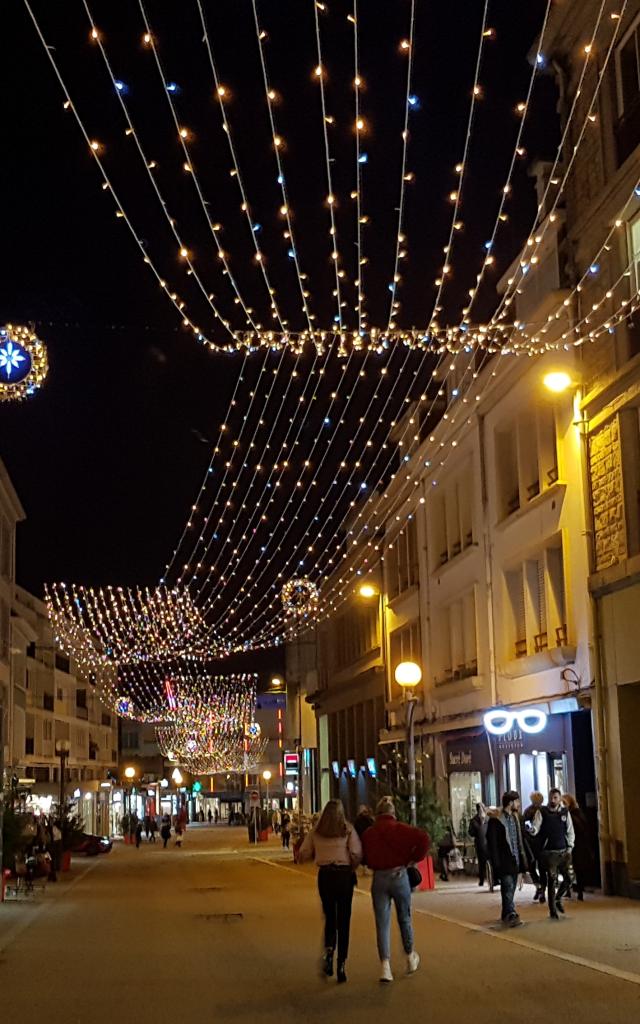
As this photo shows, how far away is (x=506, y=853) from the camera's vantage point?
1552cm

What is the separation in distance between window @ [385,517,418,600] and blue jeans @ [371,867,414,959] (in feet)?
76.4

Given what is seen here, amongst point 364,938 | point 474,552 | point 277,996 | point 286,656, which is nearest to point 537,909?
point 364,938

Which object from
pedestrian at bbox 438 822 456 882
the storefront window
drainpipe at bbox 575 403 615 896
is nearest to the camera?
drainpipe at bbox 575 403 615 896

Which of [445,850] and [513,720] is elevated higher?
[513,720]

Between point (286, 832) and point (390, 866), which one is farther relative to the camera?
point (286, 832)

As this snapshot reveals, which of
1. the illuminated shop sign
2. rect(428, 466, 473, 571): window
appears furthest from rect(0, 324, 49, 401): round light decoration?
the illuminated shop sign

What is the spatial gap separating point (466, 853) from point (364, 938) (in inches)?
477

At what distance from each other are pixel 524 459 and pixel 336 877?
1440cm

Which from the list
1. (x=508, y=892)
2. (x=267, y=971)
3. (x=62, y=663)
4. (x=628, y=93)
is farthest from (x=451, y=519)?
(x=62, y=663)

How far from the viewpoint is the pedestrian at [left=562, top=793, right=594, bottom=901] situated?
61.6ft

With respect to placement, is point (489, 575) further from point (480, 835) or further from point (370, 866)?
point (370, 866)

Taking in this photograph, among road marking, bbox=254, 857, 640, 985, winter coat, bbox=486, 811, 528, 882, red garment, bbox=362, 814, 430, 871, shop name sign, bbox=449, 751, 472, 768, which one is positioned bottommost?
road marking, bbox=254, 857, 640, 985

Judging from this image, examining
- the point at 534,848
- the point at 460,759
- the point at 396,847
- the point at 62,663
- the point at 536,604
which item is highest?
the point at 62,663

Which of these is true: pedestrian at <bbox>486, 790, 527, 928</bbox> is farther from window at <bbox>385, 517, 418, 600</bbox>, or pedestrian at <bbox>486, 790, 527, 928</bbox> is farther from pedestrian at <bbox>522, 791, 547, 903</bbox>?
window at <bbox>385, 517, 418, 600</bbox>
